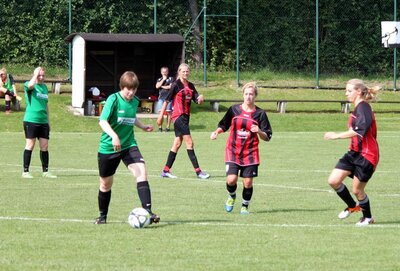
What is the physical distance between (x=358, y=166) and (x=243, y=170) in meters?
1.92

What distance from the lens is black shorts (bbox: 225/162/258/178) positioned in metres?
13.3

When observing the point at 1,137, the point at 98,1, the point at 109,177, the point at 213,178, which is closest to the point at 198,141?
the point at 1,137

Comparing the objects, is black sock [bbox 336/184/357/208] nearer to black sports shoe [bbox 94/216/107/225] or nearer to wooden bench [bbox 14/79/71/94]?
black sports shoe [bbox 94/216/107/225]

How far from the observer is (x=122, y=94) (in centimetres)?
1190

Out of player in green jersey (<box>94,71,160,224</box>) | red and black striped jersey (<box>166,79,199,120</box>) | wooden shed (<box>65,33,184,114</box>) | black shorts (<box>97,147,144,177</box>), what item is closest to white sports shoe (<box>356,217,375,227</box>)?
player in green jersey (<box>94,71,160,224</box>)

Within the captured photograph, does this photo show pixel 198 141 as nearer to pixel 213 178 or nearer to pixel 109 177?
pixel 213 178

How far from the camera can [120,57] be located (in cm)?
3809

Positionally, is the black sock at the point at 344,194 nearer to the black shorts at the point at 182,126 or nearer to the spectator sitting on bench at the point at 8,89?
the black shorts at the point at 182,126

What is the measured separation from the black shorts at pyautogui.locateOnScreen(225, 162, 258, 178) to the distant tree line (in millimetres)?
26267

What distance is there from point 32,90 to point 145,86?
20.2 meters

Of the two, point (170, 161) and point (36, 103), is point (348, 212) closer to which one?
point (170, 161)

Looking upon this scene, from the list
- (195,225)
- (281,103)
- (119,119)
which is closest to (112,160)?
(119,119)

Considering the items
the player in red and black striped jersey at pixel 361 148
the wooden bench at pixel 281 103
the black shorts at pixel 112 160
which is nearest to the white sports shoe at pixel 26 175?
the black shorts at pixel 112 160

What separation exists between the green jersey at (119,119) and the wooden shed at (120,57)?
23467mm
